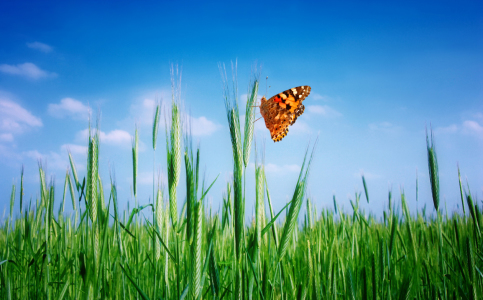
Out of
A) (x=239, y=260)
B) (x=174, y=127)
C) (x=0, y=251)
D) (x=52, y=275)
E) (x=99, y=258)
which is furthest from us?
(x=0, y=251)

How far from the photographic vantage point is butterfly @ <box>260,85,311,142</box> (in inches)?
138

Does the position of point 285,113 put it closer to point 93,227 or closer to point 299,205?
point 299,205

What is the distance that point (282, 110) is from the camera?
11.7 feet

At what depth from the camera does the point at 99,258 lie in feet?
4.02

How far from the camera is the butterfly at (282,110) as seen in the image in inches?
138

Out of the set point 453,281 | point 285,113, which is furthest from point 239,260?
point 285,113

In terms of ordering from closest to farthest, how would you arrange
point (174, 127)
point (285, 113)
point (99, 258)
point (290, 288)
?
point (99, 258)
point (174, 127)
point (290, 288)
point (285, 113)

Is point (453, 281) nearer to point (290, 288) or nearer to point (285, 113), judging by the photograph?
point (290, 288)

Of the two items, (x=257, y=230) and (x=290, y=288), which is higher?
(x=257, y=230)

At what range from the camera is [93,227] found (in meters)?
1.25

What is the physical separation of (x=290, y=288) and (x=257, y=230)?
597 mm

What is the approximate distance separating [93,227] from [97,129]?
60cm

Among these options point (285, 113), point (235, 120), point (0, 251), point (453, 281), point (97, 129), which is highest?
point (285, 113)

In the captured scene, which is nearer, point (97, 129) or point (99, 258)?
point (99, 258)
